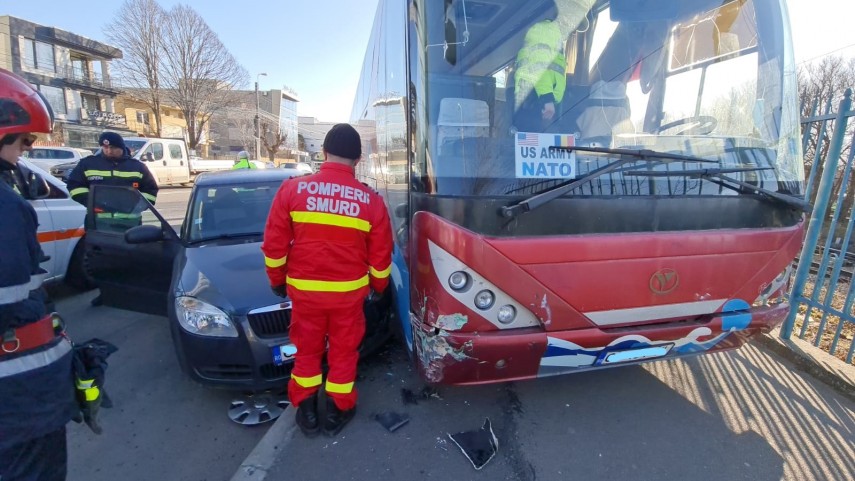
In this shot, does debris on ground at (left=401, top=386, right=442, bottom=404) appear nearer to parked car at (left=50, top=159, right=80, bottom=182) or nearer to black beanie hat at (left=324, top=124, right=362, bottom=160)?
black beanie hat at (left=324, top=124, right=362, bottom=160)

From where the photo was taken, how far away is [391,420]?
8.77ft

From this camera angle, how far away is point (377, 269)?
255 cm

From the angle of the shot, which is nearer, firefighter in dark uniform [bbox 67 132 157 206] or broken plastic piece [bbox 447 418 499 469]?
broken plastic piece [bbox 447 418 499 469]

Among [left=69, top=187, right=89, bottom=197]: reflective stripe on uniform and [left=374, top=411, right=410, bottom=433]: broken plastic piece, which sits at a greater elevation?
[left=69, top=187, right=89, bottom=197]: reflective stripe on uniform

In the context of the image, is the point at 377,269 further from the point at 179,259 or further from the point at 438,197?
the point at 179,259

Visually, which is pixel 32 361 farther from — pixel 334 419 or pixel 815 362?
pixel 815 362

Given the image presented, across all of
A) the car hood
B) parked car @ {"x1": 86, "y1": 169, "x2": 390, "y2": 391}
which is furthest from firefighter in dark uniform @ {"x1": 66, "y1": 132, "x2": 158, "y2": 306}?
the car hood

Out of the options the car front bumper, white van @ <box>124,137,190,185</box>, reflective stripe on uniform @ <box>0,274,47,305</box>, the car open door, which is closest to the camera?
reflective stripe on uniform @ <box>0,274,47,305</box>

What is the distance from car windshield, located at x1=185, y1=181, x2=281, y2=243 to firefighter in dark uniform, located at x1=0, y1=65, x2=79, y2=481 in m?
2.12

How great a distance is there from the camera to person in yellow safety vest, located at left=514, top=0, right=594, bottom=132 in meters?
2.21

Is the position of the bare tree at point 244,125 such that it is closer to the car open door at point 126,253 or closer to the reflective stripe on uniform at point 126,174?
the reflective stripe on uniform at point 126,174

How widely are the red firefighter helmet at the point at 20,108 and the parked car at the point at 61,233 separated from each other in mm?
3813

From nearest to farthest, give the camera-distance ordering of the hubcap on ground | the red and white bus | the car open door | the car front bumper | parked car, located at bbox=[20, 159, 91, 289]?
the red and white bus → the car front bumper → the hubcap on ground → the car open door → parked car, located at bbox=[20, 159, 91, 289]

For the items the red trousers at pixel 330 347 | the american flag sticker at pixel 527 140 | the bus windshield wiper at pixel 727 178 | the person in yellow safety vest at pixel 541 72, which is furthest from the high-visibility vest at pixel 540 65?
the red trousers at pixel 330 347
